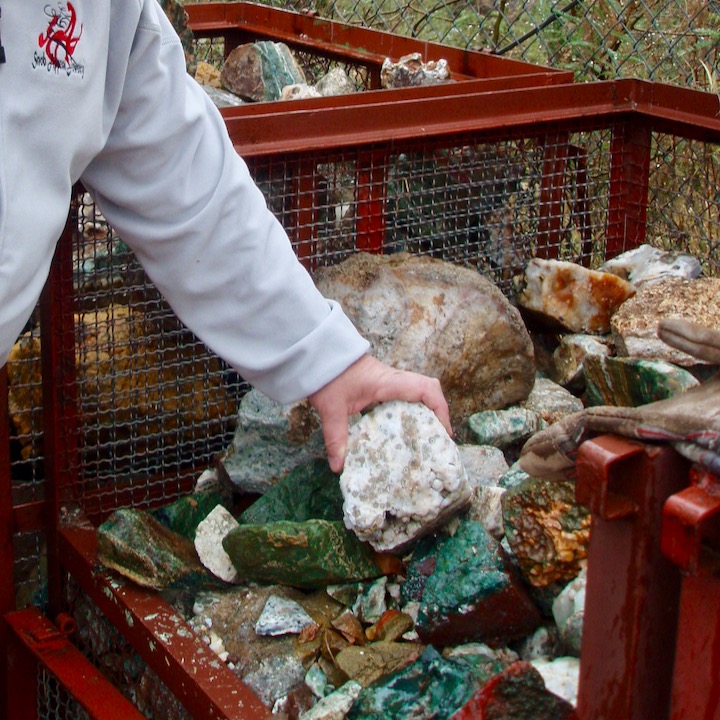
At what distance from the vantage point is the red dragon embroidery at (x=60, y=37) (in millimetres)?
1374

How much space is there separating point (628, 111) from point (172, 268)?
1.37 metres

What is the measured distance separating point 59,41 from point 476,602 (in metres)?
0.97

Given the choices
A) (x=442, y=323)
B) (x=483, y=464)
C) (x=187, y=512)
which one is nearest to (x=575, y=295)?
(x=442, y=323)

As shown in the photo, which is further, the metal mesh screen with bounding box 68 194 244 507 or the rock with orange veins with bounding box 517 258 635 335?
the rock with orange veins with bounding box 517 258 635 335

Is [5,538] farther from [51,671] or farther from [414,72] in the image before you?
[414,72]

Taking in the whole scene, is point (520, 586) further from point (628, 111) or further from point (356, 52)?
point (356, 52)

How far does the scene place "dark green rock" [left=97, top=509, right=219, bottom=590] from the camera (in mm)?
1954

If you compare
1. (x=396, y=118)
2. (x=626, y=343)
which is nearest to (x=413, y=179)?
(x=396, y=118)

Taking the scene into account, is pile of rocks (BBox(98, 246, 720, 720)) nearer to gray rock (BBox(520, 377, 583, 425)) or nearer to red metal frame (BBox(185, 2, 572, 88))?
gray rock (BBox(520, 377, 583, 425))

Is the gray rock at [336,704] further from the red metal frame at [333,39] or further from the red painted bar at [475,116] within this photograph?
the red metal frame at [333,39]

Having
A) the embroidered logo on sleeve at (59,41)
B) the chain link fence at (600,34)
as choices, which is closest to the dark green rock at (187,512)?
the embroidered logo on sleeve at (59,41)

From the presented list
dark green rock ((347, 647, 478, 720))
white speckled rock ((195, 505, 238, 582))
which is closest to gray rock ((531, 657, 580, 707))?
dark green rock ((347, 647, 478, 720))

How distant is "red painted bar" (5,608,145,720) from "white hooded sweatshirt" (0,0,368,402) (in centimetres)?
61

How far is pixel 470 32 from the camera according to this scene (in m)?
4.73
